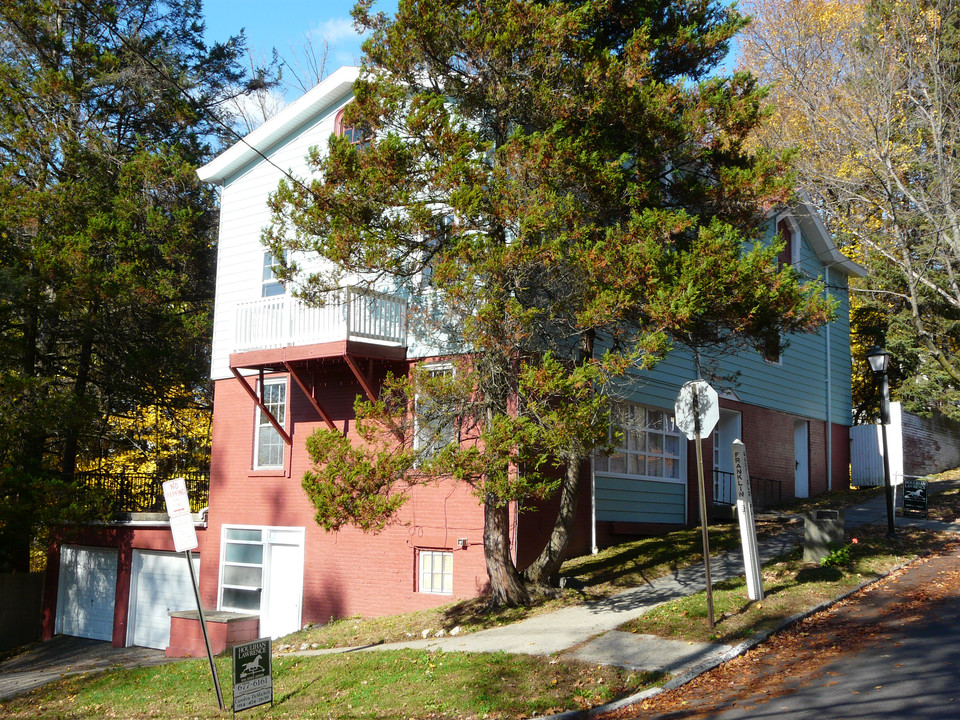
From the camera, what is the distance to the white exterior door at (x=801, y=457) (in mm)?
24578

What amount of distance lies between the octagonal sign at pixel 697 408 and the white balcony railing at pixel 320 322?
18.2 feet

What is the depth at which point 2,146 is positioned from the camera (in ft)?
70.2

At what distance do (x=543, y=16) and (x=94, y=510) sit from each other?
15.1 meters

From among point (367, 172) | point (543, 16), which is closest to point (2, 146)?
point (367, 172)

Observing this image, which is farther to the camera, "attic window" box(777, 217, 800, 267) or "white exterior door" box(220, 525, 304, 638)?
"attic window" box(777, 217, 800, 267)

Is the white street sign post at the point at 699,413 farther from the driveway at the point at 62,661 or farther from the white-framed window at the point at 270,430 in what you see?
the driveway at the point at 62,661

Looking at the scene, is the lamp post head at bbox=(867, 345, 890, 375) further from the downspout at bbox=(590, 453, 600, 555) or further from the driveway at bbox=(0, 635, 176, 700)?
the driveway at bbox=(0, 635, 176, 700)

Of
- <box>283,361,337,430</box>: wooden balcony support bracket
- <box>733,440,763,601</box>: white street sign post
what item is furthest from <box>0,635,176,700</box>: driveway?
<box>733,440,763,601</box>: white street sign post

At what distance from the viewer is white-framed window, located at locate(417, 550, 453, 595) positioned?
49.4 feet

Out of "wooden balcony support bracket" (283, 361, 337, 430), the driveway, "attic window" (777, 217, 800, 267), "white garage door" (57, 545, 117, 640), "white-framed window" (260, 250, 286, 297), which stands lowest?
the driveway

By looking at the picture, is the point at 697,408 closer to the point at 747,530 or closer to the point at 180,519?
the point at 747,530

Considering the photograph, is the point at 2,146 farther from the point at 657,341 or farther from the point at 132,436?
the point at 657,341

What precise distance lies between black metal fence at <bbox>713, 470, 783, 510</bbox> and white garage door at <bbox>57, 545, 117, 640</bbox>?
47.7 feet

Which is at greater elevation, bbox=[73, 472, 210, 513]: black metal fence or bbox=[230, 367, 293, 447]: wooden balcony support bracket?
bbox=[230, 367, 293, 447]: wooden balcony support bracket
